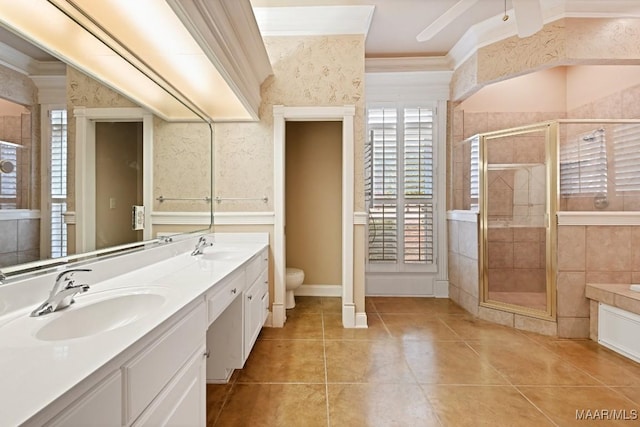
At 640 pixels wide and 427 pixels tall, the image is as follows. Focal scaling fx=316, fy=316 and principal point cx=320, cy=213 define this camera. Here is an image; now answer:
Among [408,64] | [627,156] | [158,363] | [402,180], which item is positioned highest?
[408,64]

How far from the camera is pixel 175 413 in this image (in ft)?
3.32

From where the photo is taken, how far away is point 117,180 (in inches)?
61.6

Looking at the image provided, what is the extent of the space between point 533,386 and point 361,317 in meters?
1.35

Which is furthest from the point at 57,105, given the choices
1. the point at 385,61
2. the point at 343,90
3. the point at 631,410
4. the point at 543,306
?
the point at 543,306

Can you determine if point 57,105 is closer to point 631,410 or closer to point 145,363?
point 145,363

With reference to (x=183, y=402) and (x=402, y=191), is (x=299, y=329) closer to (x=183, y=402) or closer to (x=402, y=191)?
(x=183, y=402)

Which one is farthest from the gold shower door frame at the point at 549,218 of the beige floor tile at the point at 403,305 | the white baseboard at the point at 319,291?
the white baseboard at the point at 319,291

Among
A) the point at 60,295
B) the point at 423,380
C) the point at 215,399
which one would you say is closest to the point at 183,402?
the point at 60,295

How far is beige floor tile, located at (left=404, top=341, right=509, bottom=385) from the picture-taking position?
2039 millimetres

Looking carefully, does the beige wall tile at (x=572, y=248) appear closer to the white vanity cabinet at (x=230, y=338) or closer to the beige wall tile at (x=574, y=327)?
the beige wall tile at (x=574, y=327)

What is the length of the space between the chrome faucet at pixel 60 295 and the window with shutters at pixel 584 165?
3452 millimetres

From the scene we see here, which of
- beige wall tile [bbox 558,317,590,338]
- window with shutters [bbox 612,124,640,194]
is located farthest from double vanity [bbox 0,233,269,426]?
window with shutters [bbox 612,124,640,194]

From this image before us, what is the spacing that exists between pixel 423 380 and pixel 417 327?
92cm

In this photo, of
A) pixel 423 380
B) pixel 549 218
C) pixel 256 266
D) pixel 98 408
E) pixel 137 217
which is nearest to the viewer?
pixel 98 408
